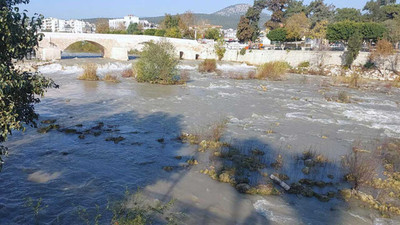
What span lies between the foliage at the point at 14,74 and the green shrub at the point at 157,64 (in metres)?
18.0

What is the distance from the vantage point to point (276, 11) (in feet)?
208

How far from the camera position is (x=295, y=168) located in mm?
8664

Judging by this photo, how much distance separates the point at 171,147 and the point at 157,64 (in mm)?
13593

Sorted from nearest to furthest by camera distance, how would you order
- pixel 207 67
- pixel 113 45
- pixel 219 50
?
pixel 207 67, pixel 113 45, pixel 219 50

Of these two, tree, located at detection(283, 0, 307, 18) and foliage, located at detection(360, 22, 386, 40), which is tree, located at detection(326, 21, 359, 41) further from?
tree, located at detection(283, 0, 307, 18)

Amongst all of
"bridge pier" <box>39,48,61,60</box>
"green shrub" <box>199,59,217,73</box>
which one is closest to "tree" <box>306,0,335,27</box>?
"green shrub" <box>199,59,217,73</box>

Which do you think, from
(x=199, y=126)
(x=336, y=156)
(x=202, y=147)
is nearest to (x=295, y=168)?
(x=336, y=156)

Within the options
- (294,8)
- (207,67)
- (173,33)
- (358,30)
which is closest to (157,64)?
(207,67)

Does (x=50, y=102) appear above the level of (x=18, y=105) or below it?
below

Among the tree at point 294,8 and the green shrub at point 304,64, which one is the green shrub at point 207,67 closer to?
the green shrub at point 304,64

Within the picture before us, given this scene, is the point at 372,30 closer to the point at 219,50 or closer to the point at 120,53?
the point at 219,50

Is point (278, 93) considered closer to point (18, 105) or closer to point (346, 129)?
point (346, 129)

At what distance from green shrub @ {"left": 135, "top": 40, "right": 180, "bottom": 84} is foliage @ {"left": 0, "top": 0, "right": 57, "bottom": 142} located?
1801cm

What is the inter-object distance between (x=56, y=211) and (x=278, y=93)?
58.2 ft
